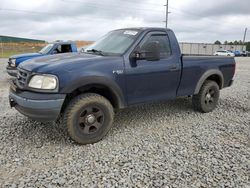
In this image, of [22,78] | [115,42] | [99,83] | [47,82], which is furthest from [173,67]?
[22,78]

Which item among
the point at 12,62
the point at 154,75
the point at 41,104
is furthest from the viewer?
the point at 12,62

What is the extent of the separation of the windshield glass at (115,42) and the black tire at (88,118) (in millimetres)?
1019

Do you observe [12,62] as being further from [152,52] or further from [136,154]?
[136,154]

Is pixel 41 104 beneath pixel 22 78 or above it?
beneath

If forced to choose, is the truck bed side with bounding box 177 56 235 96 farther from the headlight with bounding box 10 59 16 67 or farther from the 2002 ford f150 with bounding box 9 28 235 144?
the headlight with bounding box 10 59 16 67

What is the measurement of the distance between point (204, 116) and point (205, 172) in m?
2.48

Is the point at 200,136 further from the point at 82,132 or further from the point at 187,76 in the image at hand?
the point at 82,132

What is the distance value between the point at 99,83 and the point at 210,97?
316 centimetres

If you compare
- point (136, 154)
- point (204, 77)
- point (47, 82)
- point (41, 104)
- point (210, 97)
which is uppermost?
point (47, 82)

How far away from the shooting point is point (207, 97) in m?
5.57

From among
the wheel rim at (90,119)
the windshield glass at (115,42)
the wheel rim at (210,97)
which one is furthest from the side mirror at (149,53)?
the wheel rim at (210,97)

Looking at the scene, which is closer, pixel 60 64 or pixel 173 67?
pixel 60 64

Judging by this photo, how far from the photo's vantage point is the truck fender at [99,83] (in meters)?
3.50

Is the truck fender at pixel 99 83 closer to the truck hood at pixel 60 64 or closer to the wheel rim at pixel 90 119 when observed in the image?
the truck hood at pixel 60 64
